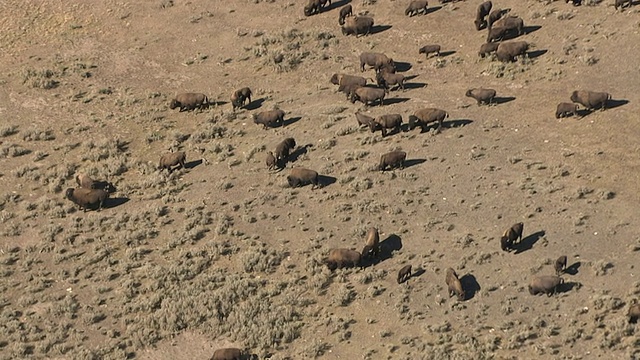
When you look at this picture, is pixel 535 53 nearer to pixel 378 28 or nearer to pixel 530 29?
pixel 530 29

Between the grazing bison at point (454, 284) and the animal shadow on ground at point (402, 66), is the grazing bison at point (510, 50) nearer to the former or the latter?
the animal shadow on ground at point (402, 66)

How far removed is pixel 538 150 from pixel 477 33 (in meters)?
11.4

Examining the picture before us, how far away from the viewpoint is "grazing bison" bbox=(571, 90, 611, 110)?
3512 cm

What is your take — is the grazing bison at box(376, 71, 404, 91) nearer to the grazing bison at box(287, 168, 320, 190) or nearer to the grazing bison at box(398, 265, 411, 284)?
the grazing bison at box(287, 168, 320, 190)

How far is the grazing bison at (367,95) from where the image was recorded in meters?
38.2

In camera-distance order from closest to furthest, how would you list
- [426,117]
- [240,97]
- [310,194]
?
[310,194], [426,117], [240,97]

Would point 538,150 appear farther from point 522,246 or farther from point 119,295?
point 119,295

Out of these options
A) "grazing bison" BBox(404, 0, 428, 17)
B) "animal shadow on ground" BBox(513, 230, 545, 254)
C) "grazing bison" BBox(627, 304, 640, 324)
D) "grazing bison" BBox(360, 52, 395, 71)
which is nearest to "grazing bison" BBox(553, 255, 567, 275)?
"animal shadow on ground" BBox(513, 230, 545, 254)

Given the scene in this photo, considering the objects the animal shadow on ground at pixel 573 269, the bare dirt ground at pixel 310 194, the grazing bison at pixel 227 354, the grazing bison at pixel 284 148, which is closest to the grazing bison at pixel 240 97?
the bare dirt ground at pixel 310 194

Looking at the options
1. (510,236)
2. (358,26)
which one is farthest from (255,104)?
(510,236)

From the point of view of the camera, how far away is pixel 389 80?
39.3 m

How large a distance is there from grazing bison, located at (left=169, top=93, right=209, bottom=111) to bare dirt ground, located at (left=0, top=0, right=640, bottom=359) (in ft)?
1.24

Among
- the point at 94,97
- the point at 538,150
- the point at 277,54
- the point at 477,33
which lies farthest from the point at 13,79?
the point at 538,150

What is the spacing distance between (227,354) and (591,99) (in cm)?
1848
